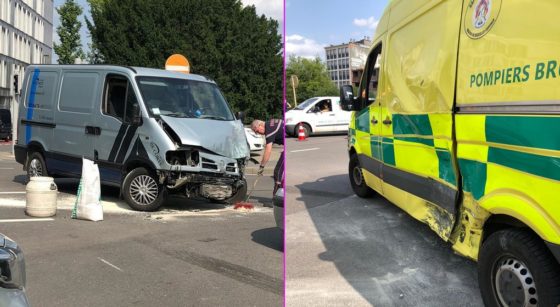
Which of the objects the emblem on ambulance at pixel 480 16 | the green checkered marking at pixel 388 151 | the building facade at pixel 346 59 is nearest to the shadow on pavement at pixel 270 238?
the green checkered marking at pixel 388 151

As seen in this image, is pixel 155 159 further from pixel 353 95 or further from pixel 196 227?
pixel 353 95

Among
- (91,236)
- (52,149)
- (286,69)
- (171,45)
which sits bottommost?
(91,236)

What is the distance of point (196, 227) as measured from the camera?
287 inches

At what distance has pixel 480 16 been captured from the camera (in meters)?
3.29

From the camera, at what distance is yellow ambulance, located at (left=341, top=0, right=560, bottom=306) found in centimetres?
268

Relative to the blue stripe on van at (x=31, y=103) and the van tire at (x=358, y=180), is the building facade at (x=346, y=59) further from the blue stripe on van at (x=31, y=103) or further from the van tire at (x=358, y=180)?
the blue stripe on van at (x=31, y=103)

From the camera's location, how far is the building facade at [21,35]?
58.1m

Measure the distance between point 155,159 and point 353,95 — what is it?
124 inches

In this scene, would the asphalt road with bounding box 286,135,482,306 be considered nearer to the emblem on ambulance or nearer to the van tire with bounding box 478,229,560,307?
the van tire with bounding box 478,229,560,307

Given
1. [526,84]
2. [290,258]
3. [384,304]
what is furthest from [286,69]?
[290,258]

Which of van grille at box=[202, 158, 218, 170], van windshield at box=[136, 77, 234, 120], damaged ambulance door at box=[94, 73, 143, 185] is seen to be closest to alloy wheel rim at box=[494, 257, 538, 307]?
van grille at box=[202, 158, 218, 170]

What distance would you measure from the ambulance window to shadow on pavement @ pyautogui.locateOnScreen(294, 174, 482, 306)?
4.61 feet

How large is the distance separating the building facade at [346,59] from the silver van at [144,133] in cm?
279

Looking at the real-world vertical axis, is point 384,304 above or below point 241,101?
below
